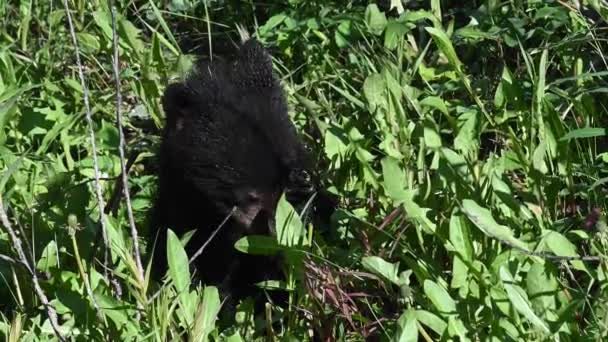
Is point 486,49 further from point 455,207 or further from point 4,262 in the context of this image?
point 4,262

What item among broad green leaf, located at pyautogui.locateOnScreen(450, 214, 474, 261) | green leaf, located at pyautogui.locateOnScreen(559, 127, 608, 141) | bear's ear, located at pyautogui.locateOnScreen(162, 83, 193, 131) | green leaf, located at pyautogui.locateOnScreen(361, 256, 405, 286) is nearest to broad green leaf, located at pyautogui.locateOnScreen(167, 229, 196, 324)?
green leaf, located at pyautogui.locateOnScreen(361, 256, 405, 286)

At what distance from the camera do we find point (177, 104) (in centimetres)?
466

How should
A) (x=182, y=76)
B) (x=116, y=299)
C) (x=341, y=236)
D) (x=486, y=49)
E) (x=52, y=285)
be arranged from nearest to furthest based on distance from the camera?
(x=116, y=299), (x=52, y=285), (x=341, y=236), (x=182, y=76), (x=486, y=49)

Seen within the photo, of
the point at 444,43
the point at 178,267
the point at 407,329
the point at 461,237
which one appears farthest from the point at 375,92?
the point at 407,329

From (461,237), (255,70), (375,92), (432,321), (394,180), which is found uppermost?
(255,70)

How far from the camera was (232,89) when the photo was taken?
4629 millimetres

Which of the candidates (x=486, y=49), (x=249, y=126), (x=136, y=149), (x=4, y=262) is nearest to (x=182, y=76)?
(x=136, y=149)

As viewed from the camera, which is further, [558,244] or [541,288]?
[558,244]

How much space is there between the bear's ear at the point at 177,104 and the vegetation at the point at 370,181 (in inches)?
12.9

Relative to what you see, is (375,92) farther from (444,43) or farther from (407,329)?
(407,329)

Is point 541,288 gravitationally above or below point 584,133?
below

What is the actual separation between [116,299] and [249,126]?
0.93 meters

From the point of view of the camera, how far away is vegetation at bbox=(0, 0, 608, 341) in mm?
3623

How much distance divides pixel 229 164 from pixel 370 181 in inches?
20.1
